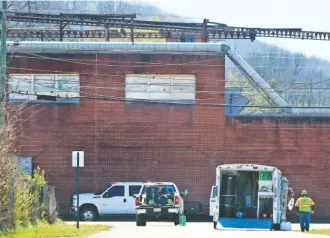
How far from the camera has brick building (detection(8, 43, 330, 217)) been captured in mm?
51875

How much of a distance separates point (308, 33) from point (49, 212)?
2657cm

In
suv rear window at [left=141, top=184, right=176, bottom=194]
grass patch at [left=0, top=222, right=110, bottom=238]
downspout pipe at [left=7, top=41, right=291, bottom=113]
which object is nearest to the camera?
grass patch at [left=0, top=222, right=110, bottom=238]

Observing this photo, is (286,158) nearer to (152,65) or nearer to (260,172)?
(152,65)

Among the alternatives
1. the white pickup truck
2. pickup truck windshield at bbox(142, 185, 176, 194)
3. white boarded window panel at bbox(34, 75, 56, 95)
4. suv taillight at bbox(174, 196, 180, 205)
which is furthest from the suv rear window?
white boarded window panel at bbox(34, 75, 56, 95)

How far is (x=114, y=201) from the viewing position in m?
48.4

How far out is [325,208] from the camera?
170 ft

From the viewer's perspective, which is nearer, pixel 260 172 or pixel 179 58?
pixel 260 172

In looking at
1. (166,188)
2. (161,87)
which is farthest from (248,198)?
(161,87)

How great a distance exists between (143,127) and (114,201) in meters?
5.31

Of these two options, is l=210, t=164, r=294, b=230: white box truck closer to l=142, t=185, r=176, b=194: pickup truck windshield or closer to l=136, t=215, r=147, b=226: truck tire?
l=142, t=185, r=176, b=194: pickup truck windshield

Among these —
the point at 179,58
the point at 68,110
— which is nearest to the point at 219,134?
the point at 179,58

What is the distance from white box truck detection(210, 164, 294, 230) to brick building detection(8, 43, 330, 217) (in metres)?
12.5

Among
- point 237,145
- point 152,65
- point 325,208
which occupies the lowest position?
point 325,208

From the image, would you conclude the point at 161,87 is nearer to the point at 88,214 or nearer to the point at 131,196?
the point at 131,196
